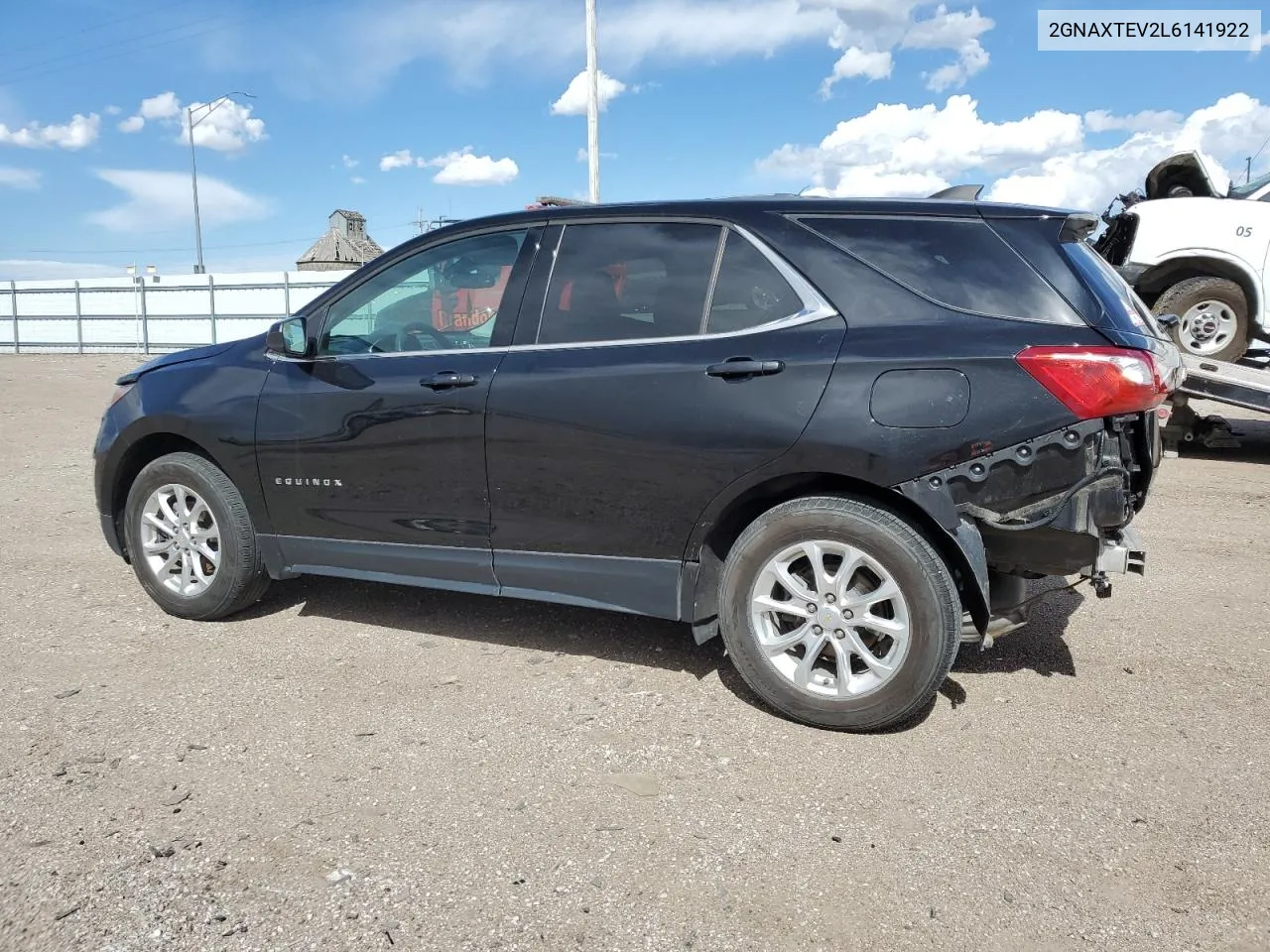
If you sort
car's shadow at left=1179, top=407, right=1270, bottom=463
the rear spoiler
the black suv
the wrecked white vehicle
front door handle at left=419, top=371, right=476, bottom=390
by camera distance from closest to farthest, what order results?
1. the black suv
2. the rear spoiler
3. front door handle at left=419, top=371, right=476, bottom=390
4. the wrecked white vehicle
5. car's shadow at left=1179, top=407, right=1270, bottom=463

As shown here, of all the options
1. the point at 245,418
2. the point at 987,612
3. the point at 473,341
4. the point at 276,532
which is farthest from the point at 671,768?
the point at 245,418

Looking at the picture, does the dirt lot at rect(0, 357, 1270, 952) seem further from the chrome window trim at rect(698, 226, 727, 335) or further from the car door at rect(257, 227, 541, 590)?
the chrome window trim at rect(698, 226, 727, 335)

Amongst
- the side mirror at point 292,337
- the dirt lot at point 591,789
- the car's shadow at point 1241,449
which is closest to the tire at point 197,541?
the dirt lot at point 591,789

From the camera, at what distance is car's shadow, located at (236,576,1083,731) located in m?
4.04

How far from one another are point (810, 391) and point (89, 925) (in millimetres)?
2542

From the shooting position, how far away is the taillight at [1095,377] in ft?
10.0

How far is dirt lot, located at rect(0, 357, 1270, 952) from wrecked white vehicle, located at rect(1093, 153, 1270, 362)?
5236 millimetres

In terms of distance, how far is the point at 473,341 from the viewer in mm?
3988

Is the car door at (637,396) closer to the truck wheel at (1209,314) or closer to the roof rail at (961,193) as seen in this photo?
the roof rail at (961,193)

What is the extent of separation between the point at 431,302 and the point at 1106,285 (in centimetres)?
264

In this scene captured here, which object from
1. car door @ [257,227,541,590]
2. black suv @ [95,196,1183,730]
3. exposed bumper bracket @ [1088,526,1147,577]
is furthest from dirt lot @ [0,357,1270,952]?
exposed bumper bracket @ [1088,526,1147,577]

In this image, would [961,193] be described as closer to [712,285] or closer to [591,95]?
[712,285]

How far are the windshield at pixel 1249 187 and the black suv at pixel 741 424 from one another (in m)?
7.09

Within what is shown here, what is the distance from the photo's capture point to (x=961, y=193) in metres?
3.62
